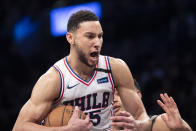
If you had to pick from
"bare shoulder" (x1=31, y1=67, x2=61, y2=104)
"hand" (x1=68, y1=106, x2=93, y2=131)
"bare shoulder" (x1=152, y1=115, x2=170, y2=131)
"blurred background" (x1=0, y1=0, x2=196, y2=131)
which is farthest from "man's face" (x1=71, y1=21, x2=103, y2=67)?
"blurred background" (x1=0, y1=0, x2=196, y2=131)

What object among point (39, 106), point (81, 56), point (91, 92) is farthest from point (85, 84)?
point (39, 106)

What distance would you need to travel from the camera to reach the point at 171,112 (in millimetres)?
3486

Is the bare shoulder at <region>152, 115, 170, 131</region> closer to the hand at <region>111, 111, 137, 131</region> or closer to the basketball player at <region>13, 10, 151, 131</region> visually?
the basketball player at <region>13, 10, 151, 131</region>

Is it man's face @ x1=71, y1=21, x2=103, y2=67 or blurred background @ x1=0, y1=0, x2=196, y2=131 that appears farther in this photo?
blurred background @ x1=0, y1=0, x2=196, y2=131

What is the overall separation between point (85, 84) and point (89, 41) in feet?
1.55

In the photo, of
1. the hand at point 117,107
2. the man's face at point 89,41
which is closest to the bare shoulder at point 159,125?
the hand at point 117,107

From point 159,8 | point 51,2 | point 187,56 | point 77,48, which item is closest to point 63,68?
point 77,48

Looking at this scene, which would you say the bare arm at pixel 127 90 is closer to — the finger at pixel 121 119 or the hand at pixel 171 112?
the hand at pixel 171 112

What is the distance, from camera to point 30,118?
3.30 m

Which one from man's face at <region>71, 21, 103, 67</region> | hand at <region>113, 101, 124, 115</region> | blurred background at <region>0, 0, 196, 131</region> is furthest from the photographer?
blurred background at <region>0, 0, 196, 131</region>

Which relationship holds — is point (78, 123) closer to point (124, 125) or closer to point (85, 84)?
point (124, 125)

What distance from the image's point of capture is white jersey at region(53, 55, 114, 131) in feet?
11.4

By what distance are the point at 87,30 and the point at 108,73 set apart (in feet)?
1.78

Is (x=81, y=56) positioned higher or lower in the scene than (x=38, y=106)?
higher
